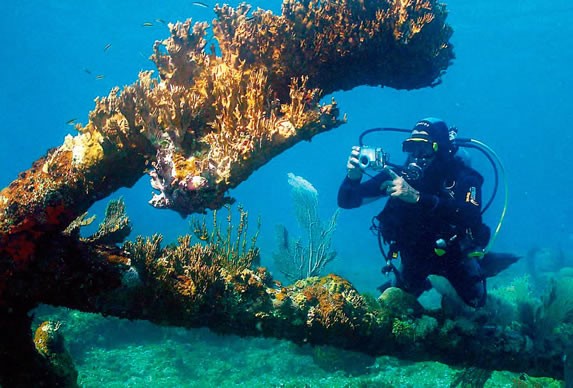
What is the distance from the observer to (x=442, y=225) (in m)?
5.53

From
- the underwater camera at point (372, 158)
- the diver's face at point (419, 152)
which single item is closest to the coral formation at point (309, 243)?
the diver's face at point (419, 152)

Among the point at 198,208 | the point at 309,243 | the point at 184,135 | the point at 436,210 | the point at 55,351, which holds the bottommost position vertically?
the point at 55,351

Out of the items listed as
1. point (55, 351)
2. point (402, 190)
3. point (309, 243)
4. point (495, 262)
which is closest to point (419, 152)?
point (402, 190)

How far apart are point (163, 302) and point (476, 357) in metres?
4.21

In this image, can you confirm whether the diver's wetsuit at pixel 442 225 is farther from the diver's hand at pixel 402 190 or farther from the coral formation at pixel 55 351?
the coral formation at pixel 55 351

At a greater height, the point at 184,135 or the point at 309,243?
the point at 309,243

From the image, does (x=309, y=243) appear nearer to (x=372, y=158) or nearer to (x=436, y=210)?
(x=436, y=210)

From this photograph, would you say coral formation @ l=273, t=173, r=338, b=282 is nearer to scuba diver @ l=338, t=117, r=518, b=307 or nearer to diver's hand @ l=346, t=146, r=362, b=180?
scuba diver @ l=338, t=117, r=518, b=307

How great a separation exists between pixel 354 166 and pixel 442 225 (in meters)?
→ 1.63

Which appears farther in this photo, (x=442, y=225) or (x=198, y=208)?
(x=442, y=225)

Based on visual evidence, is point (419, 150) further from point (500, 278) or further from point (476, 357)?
point (500, 278)

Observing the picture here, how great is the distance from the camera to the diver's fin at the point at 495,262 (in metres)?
6.03

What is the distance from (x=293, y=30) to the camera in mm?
5191

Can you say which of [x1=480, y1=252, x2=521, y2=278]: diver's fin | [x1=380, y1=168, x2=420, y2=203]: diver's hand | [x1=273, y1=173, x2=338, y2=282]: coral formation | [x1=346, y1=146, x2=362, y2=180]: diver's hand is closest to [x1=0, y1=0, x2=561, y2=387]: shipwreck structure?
[x1=346, y1=146, x2=362, y2=180]: diver's hand
